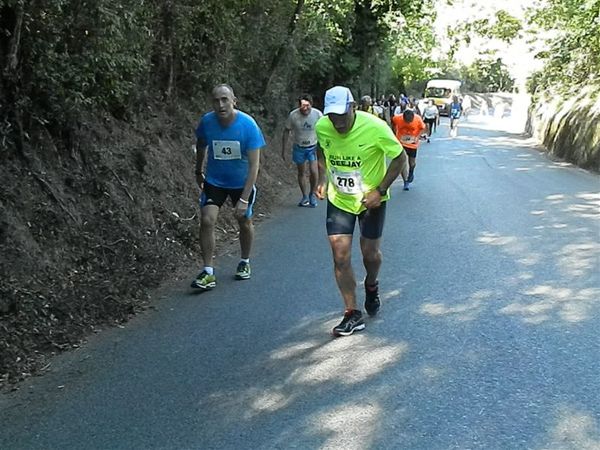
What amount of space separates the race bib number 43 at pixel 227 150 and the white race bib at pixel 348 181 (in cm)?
167

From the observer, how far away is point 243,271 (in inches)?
300

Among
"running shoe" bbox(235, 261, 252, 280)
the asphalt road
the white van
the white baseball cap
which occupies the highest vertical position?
the white baseball cap

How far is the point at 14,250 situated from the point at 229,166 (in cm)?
215

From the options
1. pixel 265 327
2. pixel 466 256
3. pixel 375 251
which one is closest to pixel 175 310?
pixel 265 327

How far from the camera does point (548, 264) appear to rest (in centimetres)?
785

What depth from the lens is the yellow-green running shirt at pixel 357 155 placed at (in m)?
5.56

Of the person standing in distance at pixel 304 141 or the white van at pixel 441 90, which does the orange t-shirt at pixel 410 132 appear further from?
the white van at pixel 441 90

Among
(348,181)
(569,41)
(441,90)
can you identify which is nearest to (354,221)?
(348,181)

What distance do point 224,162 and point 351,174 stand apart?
1945mm

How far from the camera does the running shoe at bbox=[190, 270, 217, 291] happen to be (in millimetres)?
7115

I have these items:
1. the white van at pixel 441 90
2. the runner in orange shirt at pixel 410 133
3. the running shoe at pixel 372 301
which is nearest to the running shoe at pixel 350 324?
the running shoe at pixel 372 301

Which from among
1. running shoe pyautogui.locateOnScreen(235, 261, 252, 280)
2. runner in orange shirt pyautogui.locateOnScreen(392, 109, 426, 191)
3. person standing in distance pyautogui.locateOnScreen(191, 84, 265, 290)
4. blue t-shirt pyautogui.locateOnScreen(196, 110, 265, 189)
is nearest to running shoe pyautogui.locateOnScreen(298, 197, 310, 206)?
runner in orange shirt pyautogui.locateOnScreen(392, 109, 426, 191)

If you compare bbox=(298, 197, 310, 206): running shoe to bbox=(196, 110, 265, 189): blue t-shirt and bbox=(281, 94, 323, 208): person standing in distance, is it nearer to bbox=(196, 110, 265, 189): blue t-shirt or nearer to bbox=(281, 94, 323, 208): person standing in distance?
bbox=(281, 94, 323, 208): person standing in distance

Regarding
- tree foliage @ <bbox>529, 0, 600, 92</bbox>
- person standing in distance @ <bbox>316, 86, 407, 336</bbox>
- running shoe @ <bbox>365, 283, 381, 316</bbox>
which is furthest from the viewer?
tree foliage @ <bbox>529, 0, 600, 92</bbox>
